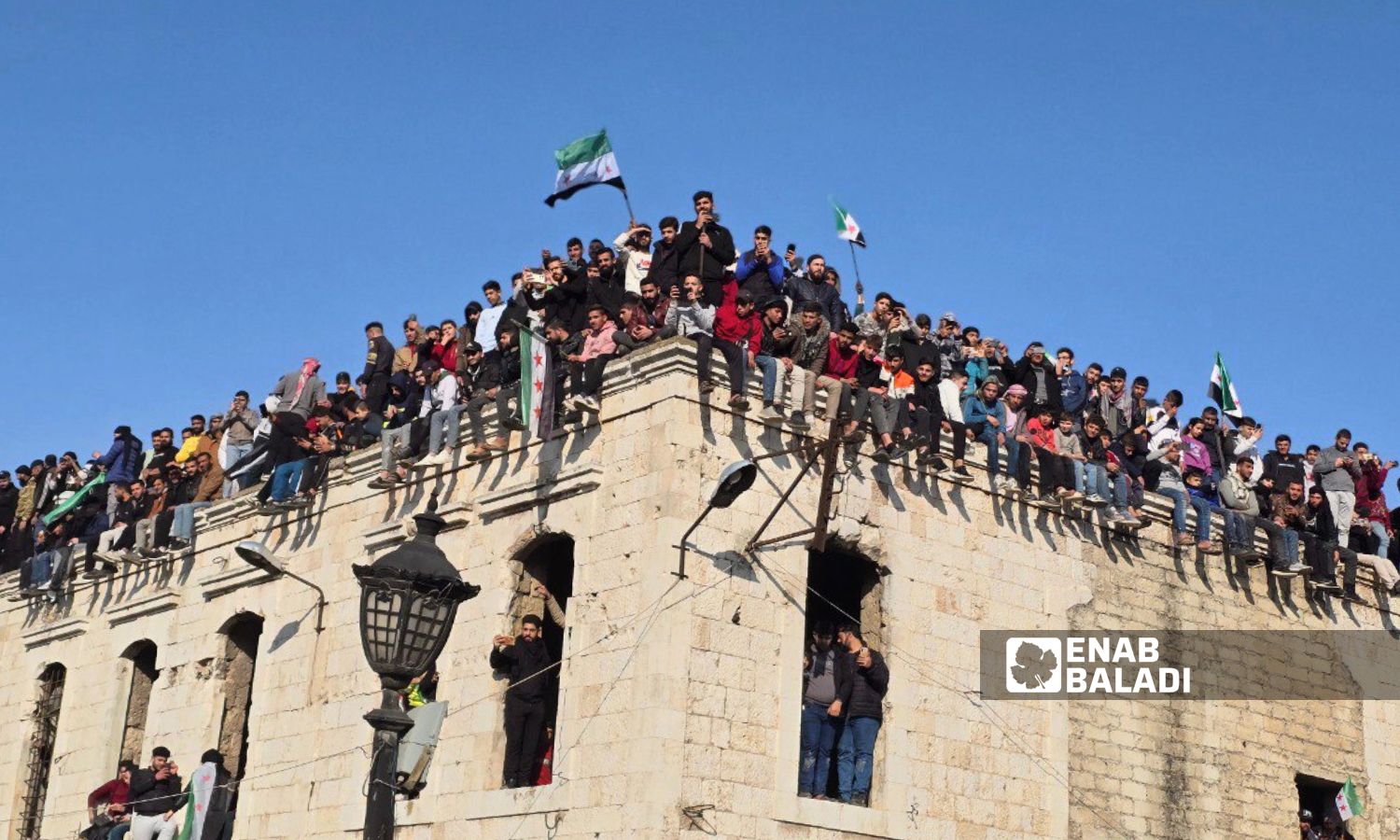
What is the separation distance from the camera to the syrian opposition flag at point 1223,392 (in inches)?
1030

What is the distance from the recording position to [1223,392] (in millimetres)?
26188

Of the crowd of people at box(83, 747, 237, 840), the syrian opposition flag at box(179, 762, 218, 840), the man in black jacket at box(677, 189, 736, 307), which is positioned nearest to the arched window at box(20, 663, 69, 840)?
the crowd of people at box(83, 747, 237, 840)

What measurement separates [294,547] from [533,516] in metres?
4.60

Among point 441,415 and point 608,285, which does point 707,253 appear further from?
point 441,415

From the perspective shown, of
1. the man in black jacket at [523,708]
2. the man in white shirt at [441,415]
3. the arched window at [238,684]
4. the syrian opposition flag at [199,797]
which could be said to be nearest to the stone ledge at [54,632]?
the arched window at [238,684]

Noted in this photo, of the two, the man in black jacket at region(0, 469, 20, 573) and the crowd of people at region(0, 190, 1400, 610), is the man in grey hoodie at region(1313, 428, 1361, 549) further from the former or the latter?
the man in black jacket at region(0, 469, 20, 573)

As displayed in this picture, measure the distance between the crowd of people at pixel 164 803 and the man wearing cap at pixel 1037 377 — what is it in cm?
1046

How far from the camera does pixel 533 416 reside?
741 inches

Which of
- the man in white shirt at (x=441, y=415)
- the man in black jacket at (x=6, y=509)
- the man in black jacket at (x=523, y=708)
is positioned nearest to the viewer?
the man in black jacket at (x=523, y=708)

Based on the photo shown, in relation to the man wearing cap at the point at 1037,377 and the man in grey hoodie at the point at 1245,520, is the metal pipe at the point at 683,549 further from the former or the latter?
the man in grey hoodie at the point at 1245,520

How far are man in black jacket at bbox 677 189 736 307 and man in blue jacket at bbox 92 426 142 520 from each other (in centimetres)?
1084

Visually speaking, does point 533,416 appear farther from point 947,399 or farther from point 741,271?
point 947,399

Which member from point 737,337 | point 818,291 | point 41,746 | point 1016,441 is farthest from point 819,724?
point 41,746

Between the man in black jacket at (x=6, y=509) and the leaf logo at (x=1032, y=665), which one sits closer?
the leaf logo at (x=1032, y=665)
